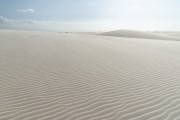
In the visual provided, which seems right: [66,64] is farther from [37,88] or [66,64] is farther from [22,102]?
[22,102]

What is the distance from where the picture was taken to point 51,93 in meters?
5.00

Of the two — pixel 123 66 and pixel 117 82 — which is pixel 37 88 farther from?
pixel 123 66

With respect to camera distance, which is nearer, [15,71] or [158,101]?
[158,101]

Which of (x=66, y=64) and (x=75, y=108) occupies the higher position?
(x=66, y=64)

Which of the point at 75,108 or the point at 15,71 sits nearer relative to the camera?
the point at 75,108

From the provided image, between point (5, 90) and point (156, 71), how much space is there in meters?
5.01

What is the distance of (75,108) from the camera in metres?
4.29

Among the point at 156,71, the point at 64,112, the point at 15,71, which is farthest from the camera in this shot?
the point at 156,71

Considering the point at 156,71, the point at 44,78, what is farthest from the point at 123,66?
the point at 44,78

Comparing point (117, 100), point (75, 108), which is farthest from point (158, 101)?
point (75, 108)

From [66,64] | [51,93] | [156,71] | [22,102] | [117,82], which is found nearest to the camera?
[22,102]

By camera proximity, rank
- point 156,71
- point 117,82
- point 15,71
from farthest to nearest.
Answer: point 156,71 < point 15,71 < point 117,82

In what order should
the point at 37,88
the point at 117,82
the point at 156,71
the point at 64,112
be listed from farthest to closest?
the point at 156,71, the point at 117,82, the point at 37,88, the point at 64,112

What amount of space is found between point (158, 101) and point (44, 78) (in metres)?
3.31
